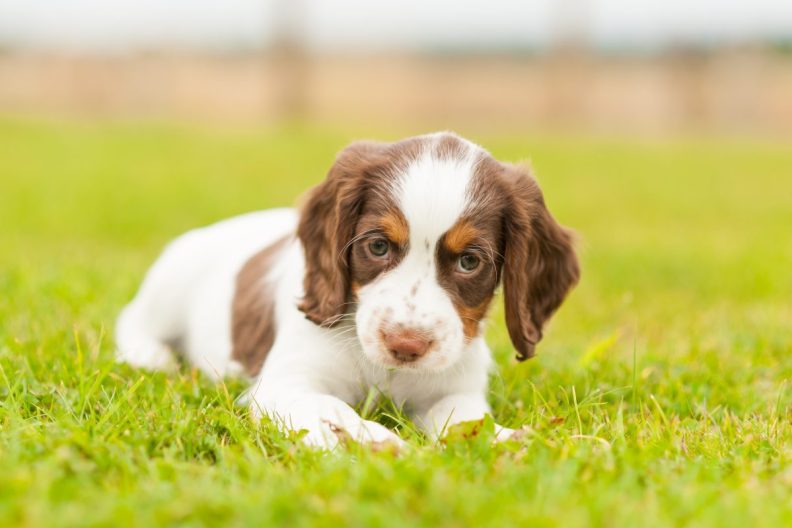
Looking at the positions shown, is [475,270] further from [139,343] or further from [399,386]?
[139,343]

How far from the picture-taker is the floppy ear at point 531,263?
3885 mm

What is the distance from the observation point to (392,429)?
3.65 metres

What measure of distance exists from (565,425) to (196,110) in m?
22.5

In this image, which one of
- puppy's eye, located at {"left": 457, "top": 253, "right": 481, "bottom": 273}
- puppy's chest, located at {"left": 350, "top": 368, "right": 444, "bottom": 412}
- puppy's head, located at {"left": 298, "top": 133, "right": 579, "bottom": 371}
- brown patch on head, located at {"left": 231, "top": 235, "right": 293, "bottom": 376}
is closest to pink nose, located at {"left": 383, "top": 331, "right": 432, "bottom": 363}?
puppy's head, located at {"left": 298, "top": 133, "right": 579, "bottom": 371}

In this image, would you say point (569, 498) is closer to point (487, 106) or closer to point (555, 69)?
point (555, 69)

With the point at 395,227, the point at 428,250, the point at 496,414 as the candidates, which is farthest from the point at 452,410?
the point at 395,227

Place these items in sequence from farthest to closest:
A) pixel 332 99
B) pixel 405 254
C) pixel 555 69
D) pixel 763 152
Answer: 1. pixel 332 99
2. pixel 555 69
3. pixel 763 152
4. pixel 405 254

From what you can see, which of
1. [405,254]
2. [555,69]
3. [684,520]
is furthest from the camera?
[555,69]

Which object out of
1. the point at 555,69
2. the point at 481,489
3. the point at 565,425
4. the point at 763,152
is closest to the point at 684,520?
the point at 481,489

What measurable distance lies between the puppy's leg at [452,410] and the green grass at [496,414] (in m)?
0.13

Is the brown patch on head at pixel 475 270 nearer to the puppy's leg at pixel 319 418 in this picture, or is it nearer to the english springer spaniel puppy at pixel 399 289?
the english springer spaniel puppy at pixel 399 289

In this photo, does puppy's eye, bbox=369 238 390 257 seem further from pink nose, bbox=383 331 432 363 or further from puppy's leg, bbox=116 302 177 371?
puppy's leg, bbox=116 302 177 371

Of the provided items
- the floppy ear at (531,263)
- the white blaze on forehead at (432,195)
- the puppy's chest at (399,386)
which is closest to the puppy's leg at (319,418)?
the puppy's chest at (399,386)

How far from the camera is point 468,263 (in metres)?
3.66
